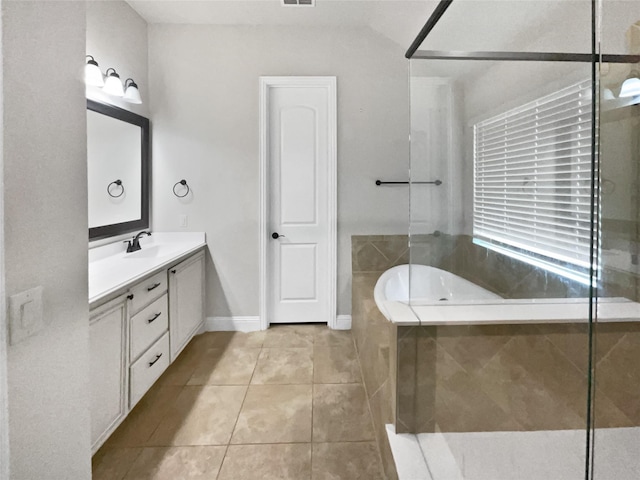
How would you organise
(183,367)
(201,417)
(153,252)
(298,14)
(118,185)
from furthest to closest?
(298,14) < (153,252) < (118,185) < (183,367) < (201,417)

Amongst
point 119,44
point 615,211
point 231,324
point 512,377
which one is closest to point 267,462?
point 512,377

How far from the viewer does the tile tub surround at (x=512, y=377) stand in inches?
37.8

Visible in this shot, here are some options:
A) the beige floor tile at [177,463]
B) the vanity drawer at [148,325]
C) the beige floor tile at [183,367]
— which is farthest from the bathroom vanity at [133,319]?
the beige floor tile at [177,463]

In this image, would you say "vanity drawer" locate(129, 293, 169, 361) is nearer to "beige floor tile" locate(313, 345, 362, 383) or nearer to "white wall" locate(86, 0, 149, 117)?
"beige floor tile" locate(313, 345, 362, 383)

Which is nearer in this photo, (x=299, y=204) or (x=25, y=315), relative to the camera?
(x=25, y=315)

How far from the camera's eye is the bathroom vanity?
5.59 ft

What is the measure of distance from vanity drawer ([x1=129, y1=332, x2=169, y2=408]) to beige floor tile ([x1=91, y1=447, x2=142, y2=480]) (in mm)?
220

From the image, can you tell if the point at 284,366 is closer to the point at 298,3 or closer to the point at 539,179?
the point at 539,179

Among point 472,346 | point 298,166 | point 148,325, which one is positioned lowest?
point 148,325

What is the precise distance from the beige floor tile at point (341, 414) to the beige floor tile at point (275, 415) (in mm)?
56

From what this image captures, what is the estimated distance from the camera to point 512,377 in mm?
1342

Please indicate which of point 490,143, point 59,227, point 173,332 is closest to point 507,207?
point 490,143

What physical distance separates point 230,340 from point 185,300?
0.58 metres

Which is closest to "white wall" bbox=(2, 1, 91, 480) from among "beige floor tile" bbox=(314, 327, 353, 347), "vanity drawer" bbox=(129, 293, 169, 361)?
"vanity drawer" bbox=(129, 293, 169, 361)
